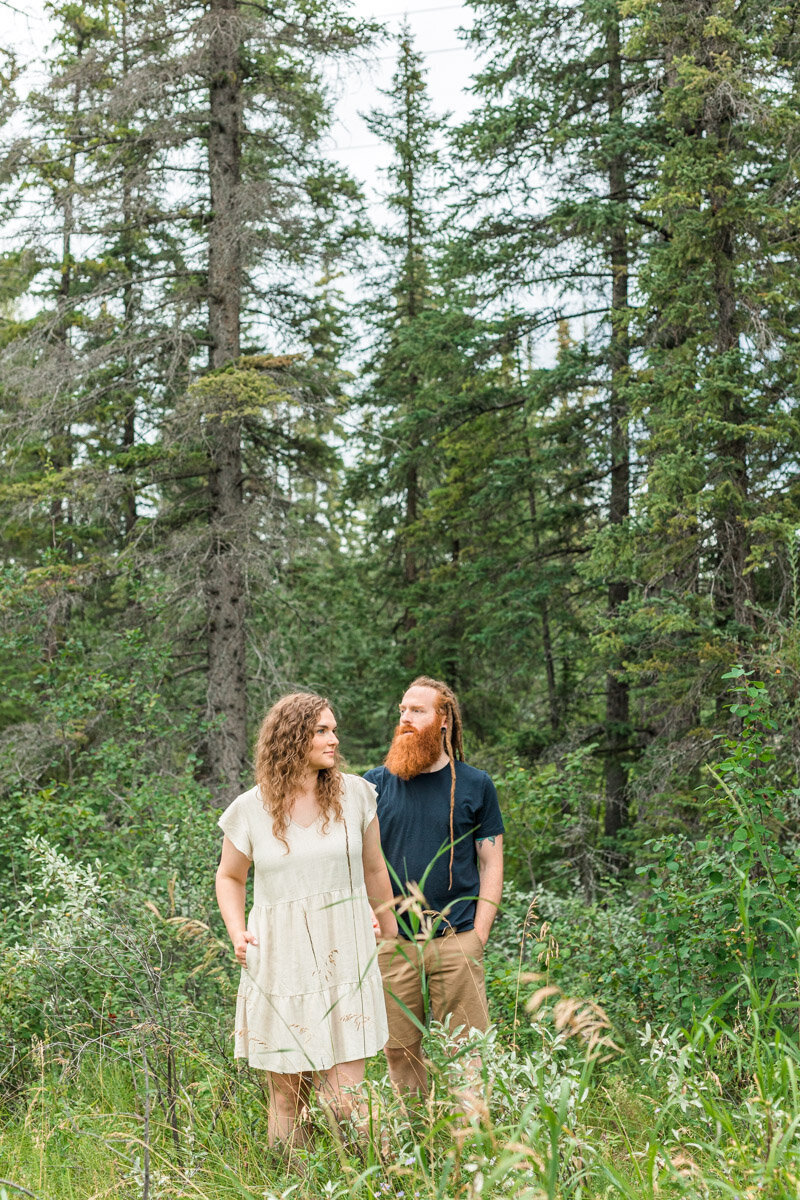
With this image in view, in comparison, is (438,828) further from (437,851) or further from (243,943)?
(243,943)

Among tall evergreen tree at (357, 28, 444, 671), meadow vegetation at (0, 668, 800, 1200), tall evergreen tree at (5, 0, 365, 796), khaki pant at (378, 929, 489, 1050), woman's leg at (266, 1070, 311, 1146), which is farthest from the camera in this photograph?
tall evergreen tree at (357, 28, 444, 671)

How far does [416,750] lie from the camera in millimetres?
4090

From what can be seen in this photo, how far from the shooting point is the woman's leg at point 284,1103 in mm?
3348

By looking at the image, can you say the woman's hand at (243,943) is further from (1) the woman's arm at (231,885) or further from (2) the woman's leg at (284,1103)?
(2) the woman's leg at (284,1103)

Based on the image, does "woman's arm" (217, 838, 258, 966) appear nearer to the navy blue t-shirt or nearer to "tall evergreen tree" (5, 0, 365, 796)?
the navy blue t-shirt

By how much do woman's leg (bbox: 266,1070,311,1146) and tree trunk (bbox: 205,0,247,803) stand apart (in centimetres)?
806

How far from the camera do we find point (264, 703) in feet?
42.3

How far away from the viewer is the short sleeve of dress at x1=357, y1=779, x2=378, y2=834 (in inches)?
146

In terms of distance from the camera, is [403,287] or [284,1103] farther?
[403,287]

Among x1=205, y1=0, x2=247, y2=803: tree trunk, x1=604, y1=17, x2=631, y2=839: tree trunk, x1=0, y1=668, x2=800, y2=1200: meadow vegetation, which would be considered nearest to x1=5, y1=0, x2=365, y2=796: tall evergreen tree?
x1=205, y1=0, x2=247, y2=803: tree trunk

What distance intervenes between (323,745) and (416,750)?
0.62 m

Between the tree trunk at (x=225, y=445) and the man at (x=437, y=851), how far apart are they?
752cm

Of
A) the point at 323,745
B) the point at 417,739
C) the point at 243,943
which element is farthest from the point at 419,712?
the point at 243,943

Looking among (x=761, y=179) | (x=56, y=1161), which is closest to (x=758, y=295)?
(x=761, y=179)
